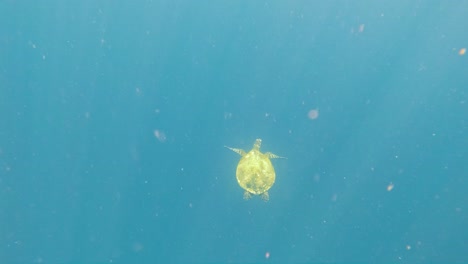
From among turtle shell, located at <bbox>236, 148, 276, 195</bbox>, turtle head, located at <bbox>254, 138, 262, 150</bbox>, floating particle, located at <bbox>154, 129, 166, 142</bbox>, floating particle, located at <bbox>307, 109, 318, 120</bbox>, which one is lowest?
turtle shell, located at <bbox>236, 148, 276, 195</bbox>

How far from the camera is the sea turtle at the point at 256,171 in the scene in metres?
6.41

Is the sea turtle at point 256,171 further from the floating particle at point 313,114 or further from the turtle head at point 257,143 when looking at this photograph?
the floating particle at point 313,114

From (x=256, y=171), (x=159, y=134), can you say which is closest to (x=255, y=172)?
(x=256, y=171)

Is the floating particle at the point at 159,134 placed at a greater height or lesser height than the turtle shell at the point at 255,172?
greater

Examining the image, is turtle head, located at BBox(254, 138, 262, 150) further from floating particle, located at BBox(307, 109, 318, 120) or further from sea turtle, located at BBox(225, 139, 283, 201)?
floating particle, located at BBox(307, 109, 318, 120)

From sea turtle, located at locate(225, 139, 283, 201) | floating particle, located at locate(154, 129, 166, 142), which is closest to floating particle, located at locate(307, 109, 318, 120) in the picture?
sea turtle, located at locate(225, 139, 283, 201)

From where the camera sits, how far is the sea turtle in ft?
21.0

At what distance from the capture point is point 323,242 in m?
8.45

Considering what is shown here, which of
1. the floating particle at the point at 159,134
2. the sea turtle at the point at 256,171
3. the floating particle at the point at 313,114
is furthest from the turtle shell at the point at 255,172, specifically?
the floating particle at the point at 159,134

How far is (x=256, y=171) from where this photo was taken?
6.40m

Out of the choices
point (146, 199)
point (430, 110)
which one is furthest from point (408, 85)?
point (146, 199)

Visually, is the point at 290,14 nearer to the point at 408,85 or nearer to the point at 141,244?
the point at 408,85

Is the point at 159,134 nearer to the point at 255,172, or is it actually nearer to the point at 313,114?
the point at 255,172

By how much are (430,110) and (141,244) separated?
7.15 metres
